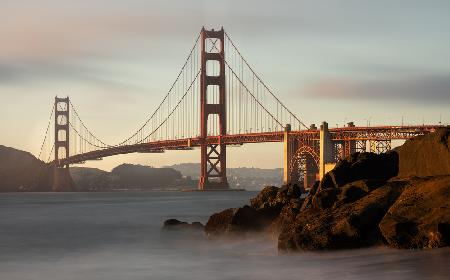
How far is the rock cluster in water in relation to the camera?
18.5 m

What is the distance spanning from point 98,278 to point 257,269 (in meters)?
3.81

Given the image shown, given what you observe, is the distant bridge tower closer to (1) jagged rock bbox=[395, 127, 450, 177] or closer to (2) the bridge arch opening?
(2) the bridge arch opening

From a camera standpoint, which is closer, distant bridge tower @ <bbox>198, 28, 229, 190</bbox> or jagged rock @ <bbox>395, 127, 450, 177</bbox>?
jagged rock @ <bbox>395, 127, 450, 177</bbox>

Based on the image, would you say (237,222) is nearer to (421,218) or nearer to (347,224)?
(347,224)

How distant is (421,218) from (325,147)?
237 feet

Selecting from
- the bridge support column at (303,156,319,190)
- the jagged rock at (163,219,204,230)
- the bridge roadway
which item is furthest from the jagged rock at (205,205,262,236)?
the bridge support column at (303,156,319,190)

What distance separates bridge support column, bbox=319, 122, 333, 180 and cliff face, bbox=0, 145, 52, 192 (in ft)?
245

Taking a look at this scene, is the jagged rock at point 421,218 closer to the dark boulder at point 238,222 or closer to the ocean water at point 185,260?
the ocean water at point 185,260

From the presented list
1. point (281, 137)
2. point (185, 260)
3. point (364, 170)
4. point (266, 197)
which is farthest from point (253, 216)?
point (281, 137)

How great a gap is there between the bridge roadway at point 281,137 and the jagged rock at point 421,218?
64926 mm

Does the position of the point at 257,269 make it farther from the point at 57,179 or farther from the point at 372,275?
the point at 57,179

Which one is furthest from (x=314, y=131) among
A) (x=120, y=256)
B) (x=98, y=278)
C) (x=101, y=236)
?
(x=98, y=278)

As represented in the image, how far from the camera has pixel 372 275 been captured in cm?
1686

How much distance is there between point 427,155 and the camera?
21.9 metres
